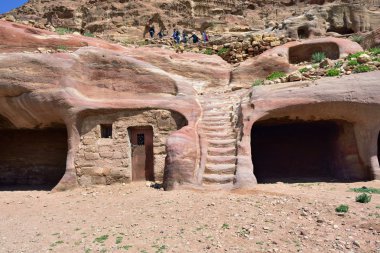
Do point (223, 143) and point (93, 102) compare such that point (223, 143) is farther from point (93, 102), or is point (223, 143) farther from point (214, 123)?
point (93, 102)

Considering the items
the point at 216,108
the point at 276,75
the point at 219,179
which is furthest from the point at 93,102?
the point at 276,75

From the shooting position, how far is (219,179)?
8.52 m

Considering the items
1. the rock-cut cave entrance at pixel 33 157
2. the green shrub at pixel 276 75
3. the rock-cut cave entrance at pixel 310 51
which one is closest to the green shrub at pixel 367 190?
the green shrub at pixel 276 75

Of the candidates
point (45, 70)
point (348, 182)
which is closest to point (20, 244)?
point (45, 70)

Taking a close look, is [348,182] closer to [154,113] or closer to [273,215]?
[273,215]

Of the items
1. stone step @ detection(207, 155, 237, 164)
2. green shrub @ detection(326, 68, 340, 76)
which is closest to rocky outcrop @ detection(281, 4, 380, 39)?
green shrub @ detection(326, 68, 340, 76)

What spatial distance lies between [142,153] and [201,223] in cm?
532

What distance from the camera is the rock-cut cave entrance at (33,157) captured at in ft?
40.7

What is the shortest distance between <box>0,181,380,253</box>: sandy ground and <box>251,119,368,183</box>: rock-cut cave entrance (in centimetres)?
259

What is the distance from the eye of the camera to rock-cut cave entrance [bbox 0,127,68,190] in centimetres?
1241

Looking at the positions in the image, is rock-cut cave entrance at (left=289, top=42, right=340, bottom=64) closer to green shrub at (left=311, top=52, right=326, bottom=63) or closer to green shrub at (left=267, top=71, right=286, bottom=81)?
green shrub at (left=311, top=52, right=326, bottom=63)

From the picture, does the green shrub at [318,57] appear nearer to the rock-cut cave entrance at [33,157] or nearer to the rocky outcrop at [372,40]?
the rocky outcrop at [372,40]

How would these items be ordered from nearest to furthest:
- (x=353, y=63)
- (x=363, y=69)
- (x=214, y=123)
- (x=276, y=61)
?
1. (x=363, y=69)
2. (x=214, y=123)
3. (x=353, y=63)
4. (x=276, y=61)

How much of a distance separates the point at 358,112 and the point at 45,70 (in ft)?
28.8
